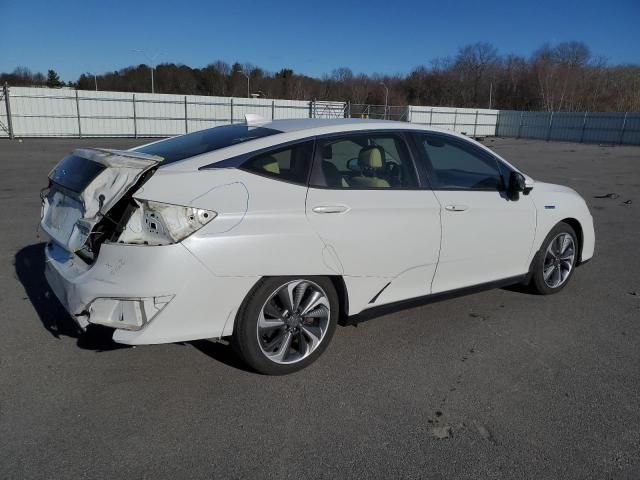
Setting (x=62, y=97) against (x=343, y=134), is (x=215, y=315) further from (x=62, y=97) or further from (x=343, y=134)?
(x=62, y=97)

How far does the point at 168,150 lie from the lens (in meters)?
3.63

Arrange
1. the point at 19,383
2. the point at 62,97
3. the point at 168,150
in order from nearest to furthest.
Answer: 1. the point at 19,383
2. the point at 168,150
3. the point at 62,97

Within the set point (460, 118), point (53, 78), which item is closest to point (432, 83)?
point (460, 118)

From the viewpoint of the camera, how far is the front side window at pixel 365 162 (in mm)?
3434

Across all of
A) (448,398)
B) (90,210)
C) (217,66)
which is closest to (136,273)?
(90,210)

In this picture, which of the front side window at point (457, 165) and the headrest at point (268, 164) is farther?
the front side window at point (457, 165)

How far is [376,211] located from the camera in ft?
11.4

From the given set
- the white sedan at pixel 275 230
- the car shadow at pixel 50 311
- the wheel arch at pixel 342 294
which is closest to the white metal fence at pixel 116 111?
the car shadow at pixel 50 311

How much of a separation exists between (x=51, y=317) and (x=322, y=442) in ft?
8.76

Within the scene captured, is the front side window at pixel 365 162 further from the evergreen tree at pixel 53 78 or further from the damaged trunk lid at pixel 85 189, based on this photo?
the evergreen tree at pixel 53 78

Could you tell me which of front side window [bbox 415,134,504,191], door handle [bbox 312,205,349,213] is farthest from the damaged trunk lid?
front side window [bbox 415,134,504,191]

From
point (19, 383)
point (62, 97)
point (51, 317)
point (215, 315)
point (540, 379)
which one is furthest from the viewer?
point (62, 97)

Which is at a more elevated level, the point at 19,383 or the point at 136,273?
the point at 136,273

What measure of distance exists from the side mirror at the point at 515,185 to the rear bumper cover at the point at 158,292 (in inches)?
97.9
